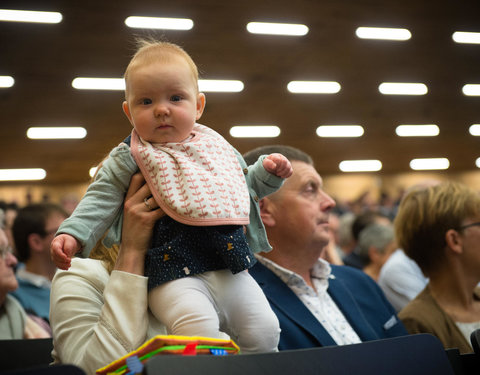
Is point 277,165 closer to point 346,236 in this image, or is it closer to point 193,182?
point 193,182

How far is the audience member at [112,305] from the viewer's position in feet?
4.46

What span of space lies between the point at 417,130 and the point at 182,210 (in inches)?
463

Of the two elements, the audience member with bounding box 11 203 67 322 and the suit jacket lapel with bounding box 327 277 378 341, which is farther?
the audience member with bounding box 11 203 67 322

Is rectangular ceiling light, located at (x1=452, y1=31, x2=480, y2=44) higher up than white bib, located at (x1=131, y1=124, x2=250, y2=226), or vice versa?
rectangular ceiling light, located at (x1=452, y1=31, x2=480, y2=44)

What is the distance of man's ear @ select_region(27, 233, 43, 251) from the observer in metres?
3.89

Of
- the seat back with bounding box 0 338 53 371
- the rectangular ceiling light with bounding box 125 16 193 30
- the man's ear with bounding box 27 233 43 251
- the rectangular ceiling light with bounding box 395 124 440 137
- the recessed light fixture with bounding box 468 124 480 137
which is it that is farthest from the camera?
the recessed light fixture with bounding box 468 124 480 137

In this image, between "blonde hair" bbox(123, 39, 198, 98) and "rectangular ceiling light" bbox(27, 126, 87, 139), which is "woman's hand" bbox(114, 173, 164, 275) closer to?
"blonde hair" bbox(123, 39, 198, 98)

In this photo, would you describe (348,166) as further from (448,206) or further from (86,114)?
(448,206)

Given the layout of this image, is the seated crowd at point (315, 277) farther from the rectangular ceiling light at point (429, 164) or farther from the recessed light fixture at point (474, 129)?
the rectangular ceiling light at point (429, 164)

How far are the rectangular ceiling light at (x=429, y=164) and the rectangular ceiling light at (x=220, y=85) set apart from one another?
8.67 m

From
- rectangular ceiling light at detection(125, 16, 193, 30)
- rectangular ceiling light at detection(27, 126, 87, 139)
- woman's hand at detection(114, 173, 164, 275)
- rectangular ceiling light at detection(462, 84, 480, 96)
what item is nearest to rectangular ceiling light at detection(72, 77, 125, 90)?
rectangular ceiling light at detection(125, 16, 193, 30)

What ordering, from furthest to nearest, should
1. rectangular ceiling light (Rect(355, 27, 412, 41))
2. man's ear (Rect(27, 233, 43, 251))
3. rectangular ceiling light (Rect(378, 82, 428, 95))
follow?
rectangular ceiling light (Rect(378, 82, 428, 95)) → rectangular ceiling light (Rect(355, 27, 412, 41)) → man's ear (Rect(27, 233, 43, 251))

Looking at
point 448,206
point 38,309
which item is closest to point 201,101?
point 448,206

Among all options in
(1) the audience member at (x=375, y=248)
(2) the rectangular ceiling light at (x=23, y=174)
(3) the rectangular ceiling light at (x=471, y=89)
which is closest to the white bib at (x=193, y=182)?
(1) the audience member at (x=375, y=248)
